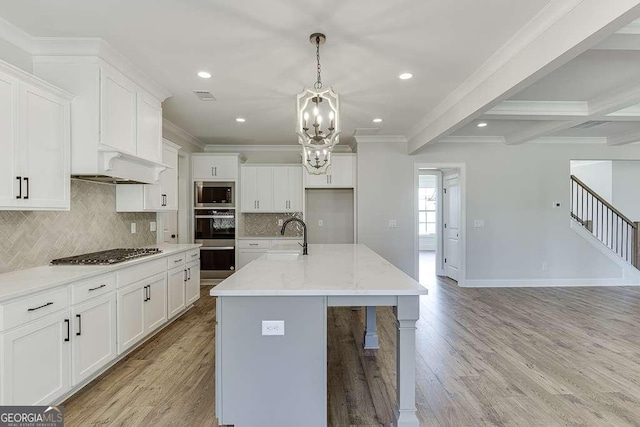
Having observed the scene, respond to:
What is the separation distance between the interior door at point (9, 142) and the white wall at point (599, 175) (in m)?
9.36

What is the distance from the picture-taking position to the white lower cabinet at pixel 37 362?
5.67 feet

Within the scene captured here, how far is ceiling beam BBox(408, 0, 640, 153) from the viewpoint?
68.2 inches

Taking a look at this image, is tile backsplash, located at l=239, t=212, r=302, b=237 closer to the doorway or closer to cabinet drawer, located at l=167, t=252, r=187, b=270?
cabinet drawer, located at l=167, t=252, r=187, b=270

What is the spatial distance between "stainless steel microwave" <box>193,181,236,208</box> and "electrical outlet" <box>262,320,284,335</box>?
159 inches

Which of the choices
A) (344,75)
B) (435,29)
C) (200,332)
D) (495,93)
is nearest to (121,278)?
(200,332)

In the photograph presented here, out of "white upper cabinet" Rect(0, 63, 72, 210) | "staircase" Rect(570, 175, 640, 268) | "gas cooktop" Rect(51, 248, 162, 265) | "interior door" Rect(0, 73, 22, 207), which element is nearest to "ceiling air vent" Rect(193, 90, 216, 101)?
"white upper cabinet" Rect(0, 63, 72, 210)

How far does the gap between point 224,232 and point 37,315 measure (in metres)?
3.70

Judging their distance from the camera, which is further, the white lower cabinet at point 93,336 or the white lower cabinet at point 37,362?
the white lower cabinet at point 93,336

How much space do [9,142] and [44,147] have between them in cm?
28

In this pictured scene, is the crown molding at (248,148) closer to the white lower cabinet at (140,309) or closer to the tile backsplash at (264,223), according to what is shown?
the tile backsplash at (264,223)

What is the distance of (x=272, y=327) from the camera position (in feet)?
5.86

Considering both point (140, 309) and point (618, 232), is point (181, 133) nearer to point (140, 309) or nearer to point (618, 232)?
point (140, 309)

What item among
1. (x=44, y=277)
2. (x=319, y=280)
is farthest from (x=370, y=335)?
(x=44, y=277)

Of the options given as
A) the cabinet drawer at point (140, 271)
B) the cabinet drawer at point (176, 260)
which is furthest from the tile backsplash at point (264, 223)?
the cabinet drawer at point (140, 271)
